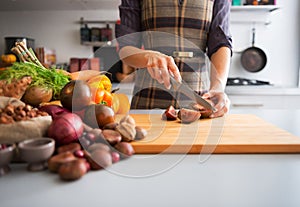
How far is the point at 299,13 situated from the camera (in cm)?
226

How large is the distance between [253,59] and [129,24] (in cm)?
145

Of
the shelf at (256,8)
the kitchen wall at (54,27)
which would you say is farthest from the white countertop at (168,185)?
the kitchen wall at (54,27)

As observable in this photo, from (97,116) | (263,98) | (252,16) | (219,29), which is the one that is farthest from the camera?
(252,16)

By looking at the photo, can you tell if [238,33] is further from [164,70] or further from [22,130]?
[22,130]

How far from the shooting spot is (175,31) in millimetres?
1145

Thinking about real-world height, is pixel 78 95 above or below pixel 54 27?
below

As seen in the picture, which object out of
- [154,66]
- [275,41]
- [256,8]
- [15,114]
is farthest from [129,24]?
[275,41]

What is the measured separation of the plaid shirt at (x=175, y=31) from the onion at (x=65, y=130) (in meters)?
0.63

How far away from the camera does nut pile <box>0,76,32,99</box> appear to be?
617 millimetres

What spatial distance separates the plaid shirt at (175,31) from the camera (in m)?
1.12

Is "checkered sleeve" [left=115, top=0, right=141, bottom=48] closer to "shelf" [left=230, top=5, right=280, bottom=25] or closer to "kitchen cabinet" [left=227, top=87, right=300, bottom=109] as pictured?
"kitchen cabinet" [left=227, top=87, right=300, bottom=109]

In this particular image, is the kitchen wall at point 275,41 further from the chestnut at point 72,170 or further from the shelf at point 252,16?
the chestnut at point 72,170

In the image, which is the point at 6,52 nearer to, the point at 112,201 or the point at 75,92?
the point at 75,92

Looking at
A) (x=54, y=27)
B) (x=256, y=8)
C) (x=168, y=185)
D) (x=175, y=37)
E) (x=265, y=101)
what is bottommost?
(x=265, y=101)
